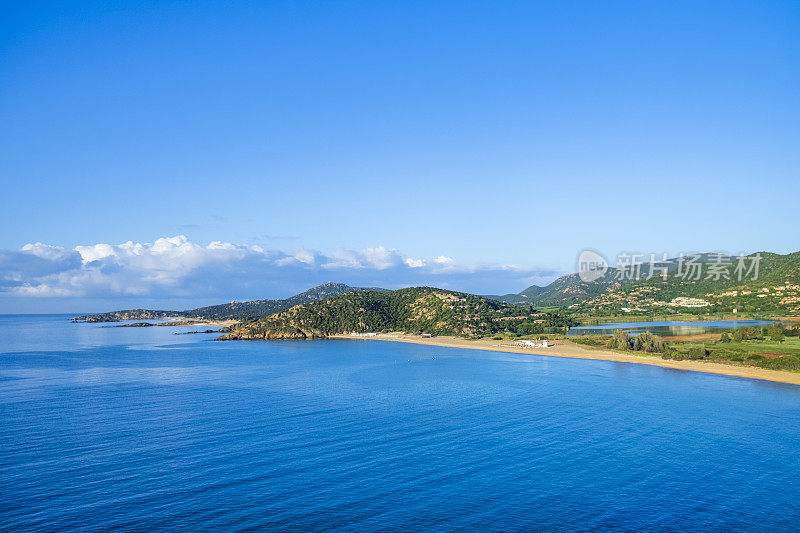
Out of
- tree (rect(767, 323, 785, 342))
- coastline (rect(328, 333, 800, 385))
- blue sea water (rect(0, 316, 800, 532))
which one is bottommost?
coastline (rect(328, 333, 800, 385))

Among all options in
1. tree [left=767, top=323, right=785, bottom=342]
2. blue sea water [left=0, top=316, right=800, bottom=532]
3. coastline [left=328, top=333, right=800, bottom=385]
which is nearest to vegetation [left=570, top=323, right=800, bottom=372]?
tree [left=767, top=323, right=785, bottom=342]

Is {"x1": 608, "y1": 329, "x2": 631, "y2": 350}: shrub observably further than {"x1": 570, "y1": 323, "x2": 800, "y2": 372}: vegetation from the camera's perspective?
Yes

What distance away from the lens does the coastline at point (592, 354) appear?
66.8m

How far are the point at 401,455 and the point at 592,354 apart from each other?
7319 cm

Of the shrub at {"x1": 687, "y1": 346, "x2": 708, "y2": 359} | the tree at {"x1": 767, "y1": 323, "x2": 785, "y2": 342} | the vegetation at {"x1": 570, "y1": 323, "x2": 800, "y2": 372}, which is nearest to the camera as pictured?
the vegetation at {"x1": 570, "y1": 323, "x2": 800, "y2": 372}

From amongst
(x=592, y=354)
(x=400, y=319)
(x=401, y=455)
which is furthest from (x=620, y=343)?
(x=401, y=455)

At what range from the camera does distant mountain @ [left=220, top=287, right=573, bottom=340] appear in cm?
15075

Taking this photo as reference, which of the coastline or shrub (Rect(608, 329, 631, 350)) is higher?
shrub (Rect(608, 329, 631, 350))

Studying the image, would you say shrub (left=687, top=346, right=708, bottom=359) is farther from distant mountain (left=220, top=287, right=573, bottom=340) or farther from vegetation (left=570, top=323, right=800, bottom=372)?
distant mountain (left=220, top=287, right=573, bottom=340)

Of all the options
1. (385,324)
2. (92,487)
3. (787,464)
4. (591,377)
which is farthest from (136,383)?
(385,324)

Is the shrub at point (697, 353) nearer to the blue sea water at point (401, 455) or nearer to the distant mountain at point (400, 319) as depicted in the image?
the blue sea water at point (401, 455)

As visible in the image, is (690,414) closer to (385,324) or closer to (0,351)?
(385,324)

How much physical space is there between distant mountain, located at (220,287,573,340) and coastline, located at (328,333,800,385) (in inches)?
294

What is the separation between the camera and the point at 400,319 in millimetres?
164500
